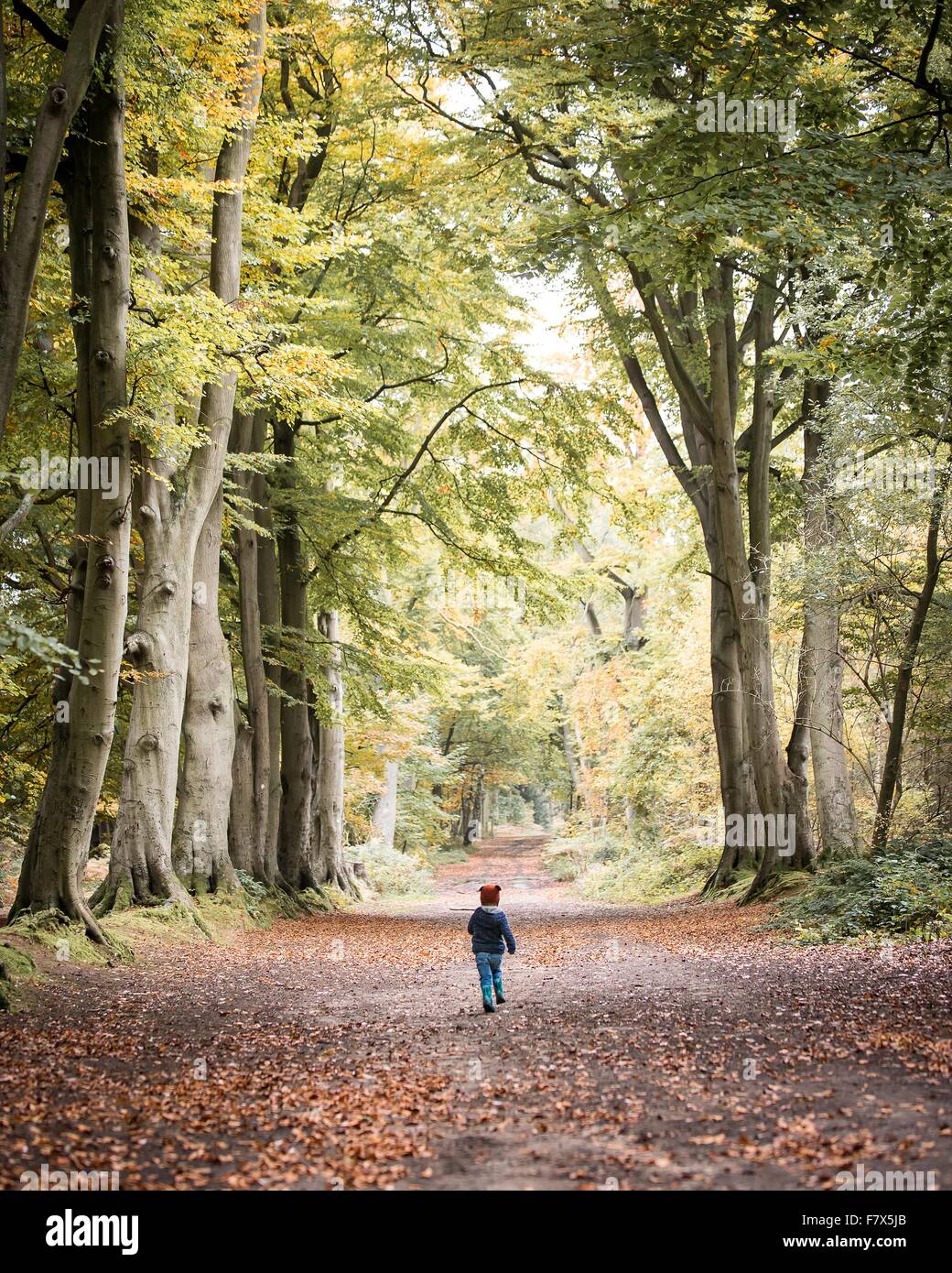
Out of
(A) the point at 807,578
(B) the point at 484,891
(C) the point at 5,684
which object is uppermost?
(A) the point at 807,578

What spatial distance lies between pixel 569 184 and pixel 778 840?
10799 millimetres

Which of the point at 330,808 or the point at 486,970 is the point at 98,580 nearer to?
the point at 486,970

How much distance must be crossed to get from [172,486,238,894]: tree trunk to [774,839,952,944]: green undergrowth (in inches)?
299

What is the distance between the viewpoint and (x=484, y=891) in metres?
8.21

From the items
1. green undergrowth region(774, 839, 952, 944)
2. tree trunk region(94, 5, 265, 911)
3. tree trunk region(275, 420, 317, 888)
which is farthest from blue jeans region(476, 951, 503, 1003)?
tree trunk region(275, 420, 317, 888)

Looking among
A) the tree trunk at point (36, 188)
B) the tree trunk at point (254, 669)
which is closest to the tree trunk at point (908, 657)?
the tree trunk at point (254, 669)

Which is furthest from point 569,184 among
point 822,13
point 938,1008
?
point 938,1008

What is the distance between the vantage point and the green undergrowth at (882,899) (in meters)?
10.5

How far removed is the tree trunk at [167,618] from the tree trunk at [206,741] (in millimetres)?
1026

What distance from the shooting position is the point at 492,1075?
5.71 meters

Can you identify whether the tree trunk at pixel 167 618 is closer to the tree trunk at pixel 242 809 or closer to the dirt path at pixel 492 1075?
the dirt path at pixel 492 1075

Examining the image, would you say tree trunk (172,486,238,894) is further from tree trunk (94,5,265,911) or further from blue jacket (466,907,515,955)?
blue jacket (466,907,515,955)

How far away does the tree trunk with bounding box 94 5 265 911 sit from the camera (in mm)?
11969
